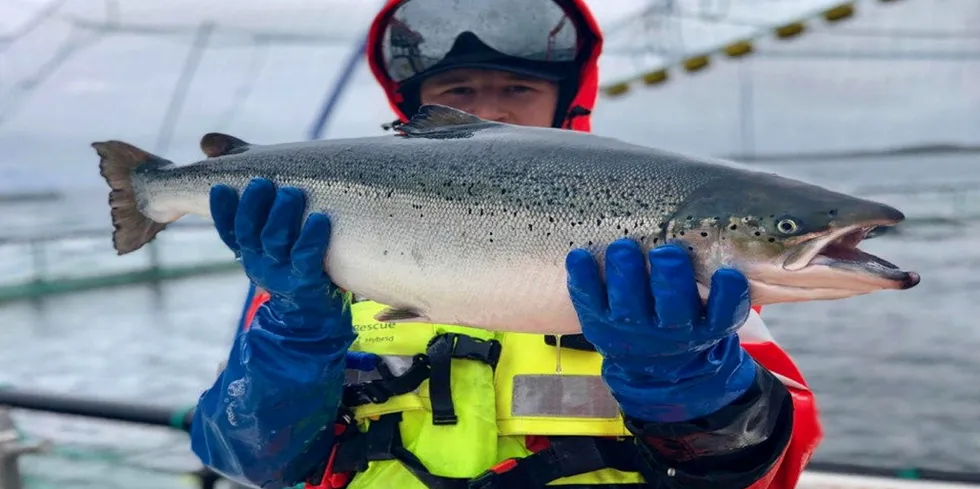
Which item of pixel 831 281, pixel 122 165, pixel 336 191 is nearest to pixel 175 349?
pixel 122 165

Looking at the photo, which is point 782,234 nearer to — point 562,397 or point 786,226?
point 786,226

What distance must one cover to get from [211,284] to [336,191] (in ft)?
57.4

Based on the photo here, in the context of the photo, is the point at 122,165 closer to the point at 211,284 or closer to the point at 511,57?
the point at 511,57

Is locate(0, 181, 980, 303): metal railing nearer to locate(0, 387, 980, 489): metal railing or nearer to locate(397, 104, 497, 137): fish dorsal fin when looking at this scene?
locate(0, 387, 980, 489): metal railing

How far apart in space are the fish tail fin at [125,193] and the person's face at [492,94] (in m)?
1.19

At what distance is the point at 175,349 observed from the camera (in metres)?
11.9

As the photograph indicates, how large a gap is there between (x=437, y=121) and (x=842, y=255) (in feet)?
4.27

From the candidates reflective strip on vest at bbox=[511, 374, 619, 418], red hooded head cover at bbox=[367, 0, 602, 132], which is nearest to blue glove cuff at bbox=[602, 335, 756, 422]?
reflective strip on vest at bbox=[511, 374, 619, 418]

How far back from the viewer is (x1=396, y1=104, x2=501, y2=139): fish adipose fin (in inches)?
103

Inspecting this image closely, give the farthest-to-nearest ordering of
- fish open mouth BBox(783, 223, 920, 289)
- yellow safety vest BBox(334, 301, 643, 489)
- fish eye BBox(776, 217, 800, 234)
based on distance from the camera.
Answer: yellow safety vest BBox(334, 301, 643, 489), fish eye BBox(776, 217, 800, 234), fish open mouth BBox(783, 223, 920, 289)

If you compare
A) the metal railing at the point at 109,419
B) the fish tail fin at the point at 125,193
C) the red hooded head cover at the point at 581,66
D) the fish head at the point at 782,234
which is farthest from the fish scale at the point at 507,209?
the metal railing at the point at 109,419

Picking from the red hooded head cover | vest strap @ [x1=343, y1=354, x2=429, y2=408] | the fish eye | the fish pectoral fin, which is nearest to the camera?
the fish eye

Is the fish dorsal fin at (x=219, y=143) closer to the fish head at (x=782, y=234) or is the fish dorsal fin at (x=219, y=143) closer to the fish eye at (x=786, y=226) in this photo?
the fish head at (x=782, y=234)

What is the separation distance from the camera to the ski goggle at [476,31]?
3.45 meters
